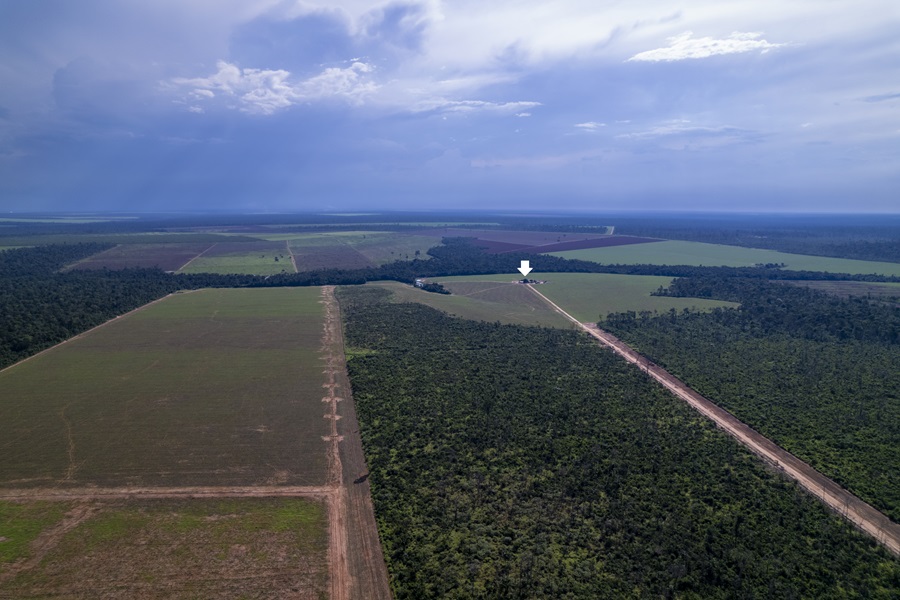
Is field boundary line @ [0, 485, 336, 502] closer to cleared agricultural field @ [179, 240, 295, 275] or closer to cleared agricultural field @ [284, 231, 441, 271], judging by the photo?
cleared agricultural field @ [179, 240, 295, 275]

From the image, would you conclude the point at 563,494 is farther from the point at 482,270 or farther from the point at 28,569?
the point at 482,270

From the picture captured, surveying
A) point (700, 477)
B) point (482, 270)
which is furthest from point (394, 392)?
point (482, 270)

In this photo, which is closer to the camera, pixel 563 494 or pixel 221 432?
pixel 563 494

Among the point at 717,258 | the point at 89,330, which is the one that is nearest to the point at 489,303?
the point at 89,330

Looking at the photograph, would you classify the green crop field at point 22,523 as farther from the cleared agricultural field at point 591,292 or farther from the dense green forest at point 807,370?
the cleared agricultural field at point 591,292

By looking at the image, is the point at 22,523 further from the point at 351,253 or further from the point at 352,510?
the point at 351,253
